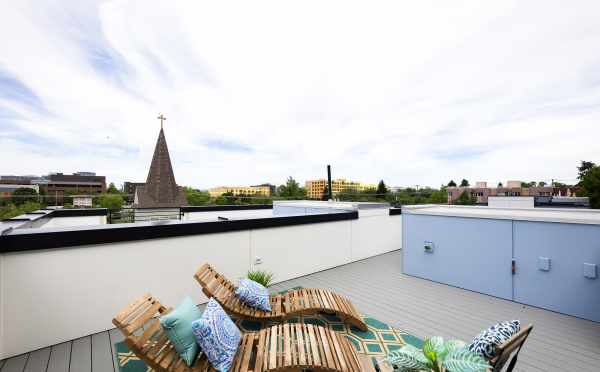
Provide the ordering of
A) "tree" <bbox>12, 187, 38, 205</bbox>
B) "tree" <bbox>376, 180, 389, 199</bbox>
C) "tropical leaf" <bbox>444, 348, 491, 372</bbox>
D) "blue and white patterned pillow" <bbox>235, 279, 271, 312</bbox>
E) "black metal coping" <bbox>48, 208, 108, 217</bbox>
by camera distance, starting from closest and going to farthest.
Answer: "tropical leaf" <bbox>444, 348, 491, 372</bbox>
"blue and white patterned pillow" <bbox>235, 279, 271, 312</bbox>
"black metal coping" <bbox>48, 208, 108, 217</bbox>
"tree" <bbox>12, 187, 38, 205</bbox>
"tree" <bbox>376, 180, 389, 199</bbox>

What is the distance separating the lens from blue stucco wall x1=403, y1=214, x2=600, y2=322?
3244mm

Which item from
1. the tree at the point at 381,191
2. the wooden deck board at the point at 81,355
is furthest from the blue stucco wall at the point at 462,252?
the wooden deck board at the point at 81,355

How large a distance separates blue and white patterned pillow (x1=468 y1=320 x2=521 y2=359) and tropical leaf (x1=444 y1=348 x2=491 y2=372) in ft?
0.93

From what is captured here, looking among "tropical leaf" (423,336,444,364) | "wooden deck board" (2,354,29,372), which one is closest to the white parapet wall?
"wooden deck board" (2,354,29,372)

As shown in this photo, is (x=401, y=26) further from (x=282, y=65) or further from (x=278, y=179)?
(x=278, y=179)

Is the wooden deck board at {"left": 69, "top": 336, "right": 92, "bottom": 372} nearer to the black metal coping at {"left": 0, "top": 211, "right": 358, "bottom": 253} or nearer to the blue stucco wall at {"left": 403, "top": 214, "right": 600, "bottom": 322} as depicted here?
the black metal coping at {"left": 0, "top": 211, "right": 358, "bottom": 253}

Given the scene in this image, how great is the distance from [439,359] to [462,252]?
3.52 meters

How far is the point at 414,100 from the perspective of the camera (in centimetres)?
972

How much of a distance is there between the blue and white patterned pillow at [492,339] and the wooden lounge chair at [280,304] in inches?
58.7

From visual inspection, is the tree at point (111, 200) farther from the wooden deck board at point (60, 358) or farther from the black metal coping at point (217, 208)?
the wooden deck board at point (60, 358)

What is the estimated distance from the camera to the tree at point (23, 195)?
21.3 feet

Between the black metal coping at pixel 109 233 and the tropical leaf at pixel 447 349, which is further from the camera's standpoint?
the black metal coping at pixel 109 233

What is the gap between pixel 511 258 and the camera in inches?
150

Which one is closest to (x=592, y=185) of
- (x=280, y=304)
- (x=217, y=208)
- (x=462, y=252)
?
(x=462, y=252)
